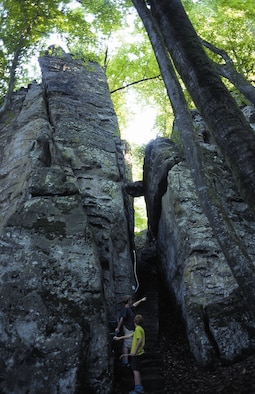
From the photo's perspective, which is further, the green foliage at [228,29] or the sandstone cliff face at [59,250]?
the green foliage at [228,29]

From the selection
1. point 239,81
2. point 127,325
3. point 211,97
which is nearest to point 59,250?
point 127,325

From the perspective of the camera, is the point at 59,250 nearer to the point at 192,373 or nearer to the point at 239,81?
the point at 192,373

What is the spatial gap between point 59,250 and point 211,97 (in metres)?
4.83

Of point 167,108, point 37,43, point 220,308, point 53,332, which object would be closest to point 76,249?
point 53,332

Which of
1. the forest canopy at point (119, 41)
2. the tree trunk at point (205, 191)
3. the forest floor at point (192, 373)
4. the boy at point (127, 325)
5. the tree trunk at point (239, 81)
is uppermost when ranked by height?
the forest canopy at point (119, 41)

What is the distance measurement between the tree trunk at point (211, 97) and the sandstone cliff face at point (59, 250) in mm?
4229

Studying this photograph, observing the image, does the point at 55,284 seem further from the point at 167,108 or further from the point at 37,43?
the point at 167,108

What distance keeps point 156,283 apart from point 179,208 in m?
4.26

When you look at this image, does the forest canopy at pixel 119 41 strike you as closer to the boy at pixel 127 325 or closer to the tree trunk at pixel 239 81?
the tree trunk at pixel 239 81

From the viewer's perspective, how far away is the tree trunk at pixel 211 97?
4156 mm

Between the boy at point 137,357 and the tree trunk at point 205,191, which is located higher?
the tree trunk at point 205,191

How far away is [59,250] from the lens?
7316 millimetres

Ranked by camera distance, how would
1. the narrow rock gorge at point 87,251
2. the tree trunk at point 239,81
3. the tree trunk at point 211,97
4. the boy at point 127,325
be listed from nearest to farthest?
the tree trunk at point 211,97
the narrow rock gorge at point 87,251
the boy at point 127,325
the tree trunk at point 239,81

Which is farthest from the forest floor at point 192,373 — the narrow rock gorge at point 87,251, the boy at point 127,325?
the boy at point 127,325
